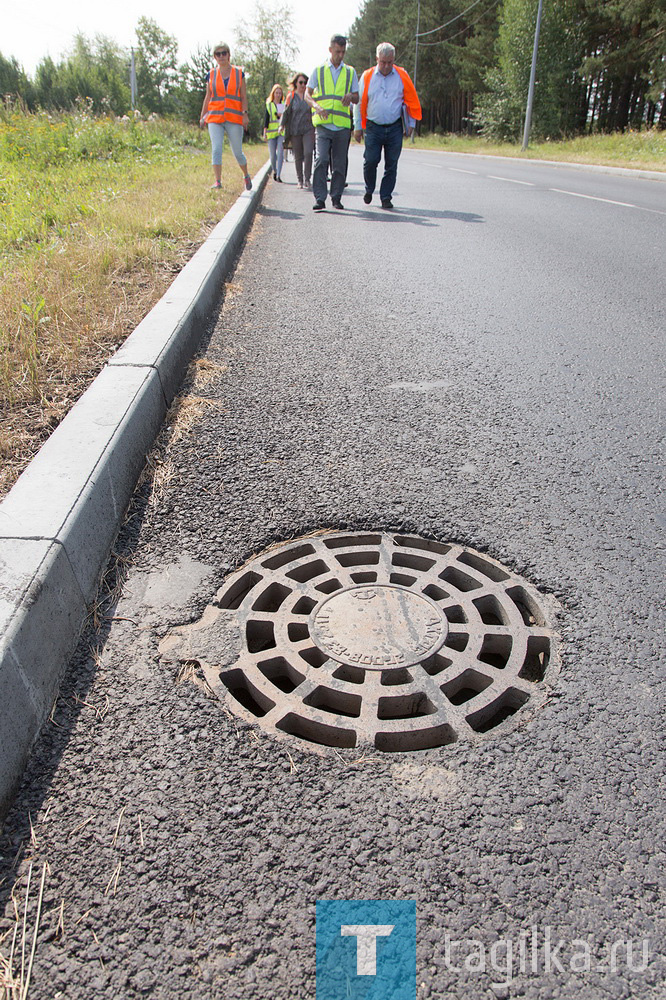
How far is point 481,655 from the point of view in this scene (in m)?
1.97

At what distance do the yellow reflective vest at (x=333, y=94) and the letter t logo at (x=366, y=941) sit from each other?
30.8 feet

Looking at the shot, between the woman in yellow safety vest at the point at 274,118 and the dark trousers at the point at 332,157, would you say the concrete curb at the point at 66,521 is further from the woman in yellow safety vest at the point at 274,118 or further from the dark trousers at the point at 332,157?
the woman in yellow safety vest at the point at 274,118

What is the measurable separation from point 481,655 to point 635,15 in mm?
35543

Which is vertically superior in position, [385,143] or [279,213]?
[385,143]

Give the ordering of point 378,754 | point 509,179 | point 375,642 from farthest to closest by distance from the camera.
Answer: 1. point 509,179
2. point 375,642
3. point 378,754

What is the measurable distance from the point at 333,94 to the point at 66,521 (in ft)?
27.8

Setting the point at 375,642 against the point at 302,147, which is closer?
the point at 375,642

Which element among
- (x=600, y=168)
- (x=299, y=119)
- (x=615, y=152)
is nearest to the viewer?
(x=299, y=119)

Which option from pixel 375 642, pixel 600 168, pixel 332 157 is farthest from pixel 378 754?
pixel 600 168

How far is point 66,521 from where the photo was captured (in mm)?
1948

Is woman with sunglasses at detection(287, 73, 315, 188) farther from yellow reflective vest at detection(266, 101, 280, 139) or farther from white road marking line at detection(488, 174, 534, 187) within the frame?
white road marking line at detection(488, 174, 534, 187)

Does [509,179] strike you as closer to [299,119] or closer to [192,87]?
[299,119]

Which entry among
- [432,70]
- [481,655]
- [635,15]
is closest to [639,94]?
[635,15]

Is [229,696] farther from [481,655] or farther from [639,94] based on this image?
[639,94]
